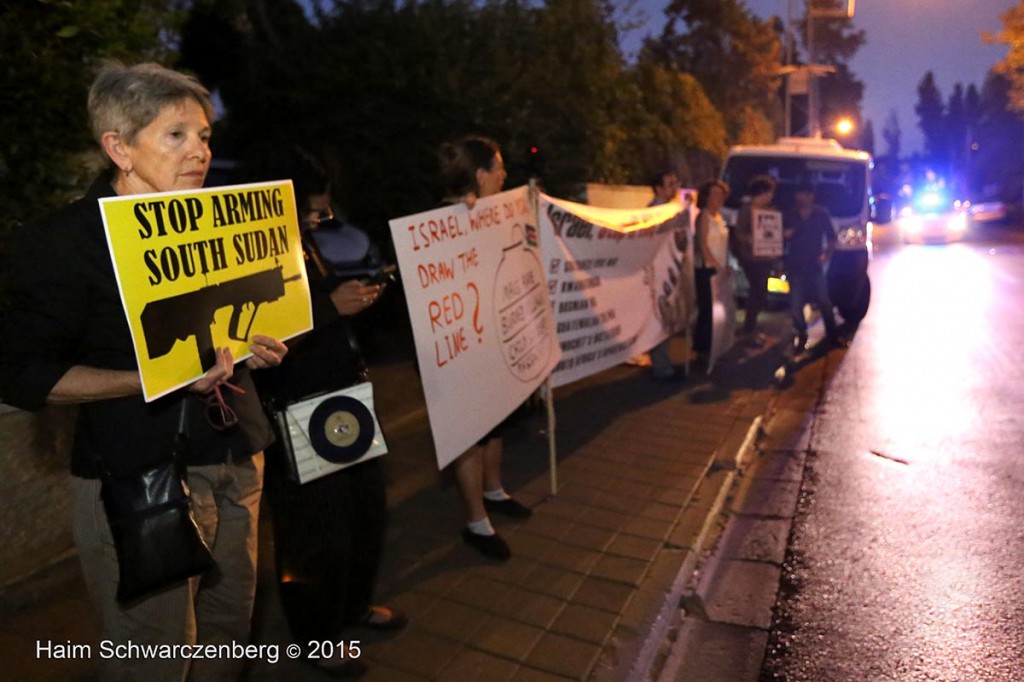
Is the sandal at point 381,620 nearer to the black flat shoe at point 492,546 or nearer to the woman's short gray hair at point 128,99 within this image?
the black flat shoe at point 492,546

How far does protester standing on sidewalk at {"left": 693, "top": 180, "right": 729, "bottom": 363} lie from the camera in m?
7.75

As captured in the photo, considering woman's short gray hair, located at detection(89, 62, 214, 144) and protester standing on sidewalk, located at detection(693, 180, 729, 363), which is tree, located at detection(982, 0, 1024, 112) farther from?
woman's short gray hair, located at detection(89, 62, 214, 144)

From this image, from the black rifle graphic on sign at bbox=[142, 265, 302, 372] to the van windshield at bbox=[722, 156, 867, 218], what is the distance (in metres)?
9.65

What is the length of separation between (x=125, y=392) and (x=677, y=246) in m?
6.00

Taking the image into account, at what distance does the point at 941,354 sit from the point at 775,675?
668cm

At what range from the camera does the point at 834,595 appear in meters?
3.78

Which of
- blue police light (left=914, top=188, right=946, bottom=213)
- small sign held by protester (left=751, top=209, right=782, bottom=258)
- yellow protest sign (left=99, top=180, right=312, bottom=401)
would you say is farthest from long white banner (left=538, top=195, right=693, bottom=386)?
blue police light (left=914, top=188, right=946, bottom=213)

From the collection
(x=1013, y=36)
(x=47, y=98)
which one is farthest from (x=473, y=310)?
(x=1013, y=36)

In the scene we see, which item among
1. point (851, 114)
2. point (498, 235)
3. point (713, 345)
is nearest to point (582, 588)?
point (498, 235)

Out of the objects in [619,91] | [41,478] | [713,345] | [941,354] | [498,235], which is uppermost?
[619,91]

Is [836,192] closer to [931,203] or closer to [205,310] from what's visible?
[205,310]

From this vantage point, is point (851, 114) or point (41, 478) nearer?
point (41, 478)

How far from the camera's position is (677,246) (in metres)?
7.43

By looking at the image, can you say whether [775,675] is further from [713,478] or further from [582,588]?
[713,478]
